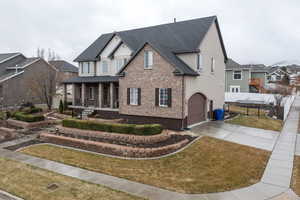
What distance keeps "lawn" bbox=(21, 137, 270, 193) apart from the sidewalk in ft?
1.10

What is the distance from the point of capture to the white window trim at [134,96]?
1917 cm

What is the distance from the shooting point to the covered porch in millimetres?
22562

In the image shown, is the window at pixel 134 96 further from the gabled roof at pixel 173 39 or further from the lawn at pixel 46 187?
the lawn at pixel 46 187

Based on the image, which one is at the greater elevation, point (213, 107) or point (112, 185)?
point (213, 107)

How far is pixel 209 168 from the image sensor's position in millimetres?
10344

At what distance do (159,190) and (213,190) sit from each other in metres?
2.10

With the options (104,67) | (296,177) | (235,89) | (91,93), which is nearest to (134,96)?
(104,67)

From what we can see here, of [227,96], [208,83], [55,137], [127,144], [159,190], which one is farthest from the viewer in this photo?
[227,96]

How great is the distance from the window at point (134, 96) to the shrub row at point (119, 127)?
189 inches

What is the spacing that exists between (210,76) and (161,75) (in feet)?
21.7

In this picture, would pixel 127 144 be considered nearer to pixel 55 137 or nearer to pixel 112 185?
pixel 112 185

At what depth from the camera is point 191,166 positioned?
1059 centimetres

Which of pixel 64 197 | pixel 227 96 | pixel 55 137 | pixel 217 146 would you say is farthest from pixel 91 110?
pixel 227 96

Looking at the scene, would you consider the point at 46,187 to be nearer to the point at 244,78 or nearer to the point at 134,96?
the point at 134,96
